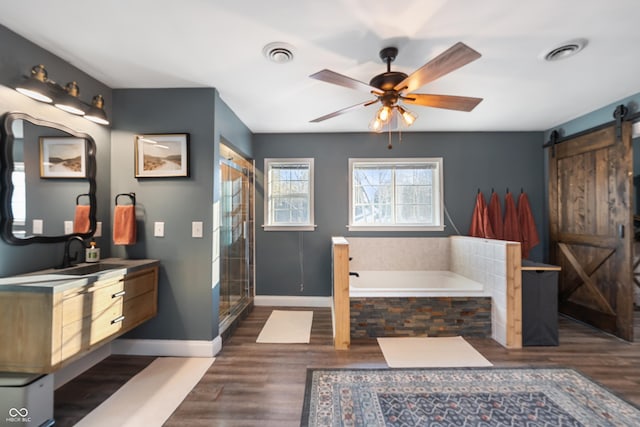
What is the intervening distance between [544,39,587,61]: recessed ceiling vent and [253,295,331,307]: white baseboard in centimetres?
350

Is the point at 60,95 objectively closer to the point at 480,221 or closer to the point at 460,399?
the point at 460,399

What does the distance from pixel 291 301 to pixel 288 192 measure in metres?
1.61

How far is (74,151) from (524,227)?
5.16 meters

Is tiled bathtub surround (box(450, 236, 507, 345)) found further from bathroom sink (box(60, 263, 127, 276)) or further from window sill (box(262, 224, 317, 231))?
bathroom sink (box(60, 263, 127, 276))

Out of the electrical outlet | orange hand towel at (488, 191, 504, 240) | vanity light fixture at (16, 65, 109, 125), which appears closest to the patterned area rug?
the electrical outlet

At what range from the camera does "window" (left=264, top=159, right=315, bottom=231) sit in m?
4.01

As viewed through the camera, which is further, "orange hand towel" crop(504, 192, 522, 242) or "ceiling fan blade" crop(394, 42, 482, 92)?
"orange hand towel" crop(504, 192, 522, 242)

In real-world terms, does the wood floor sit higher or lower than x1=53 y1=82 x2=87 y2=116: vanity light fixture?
lower

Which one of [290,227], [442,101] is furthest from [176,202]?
[442,101]

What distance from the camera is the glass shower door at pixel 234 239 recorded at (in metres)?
2.96

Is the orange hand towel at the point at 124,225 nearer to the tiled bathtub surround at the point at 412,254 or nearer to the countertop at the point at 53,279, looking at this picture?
the countertop at the point at 53,279

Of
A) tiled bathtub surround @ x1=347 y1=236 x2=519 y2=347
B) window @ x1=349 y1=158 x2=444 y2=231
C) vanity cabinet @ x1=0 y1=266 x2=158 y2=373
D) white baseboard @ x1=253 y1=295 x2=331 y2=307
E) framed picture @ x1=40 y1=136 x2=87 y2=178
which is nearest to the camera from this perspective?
vanity cabinet @ x1=0 y1=266 x2=158 y2=373

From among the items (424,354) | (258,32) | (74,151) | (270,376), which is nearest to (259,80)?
(258,32)

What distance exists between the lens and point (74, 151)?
7.23 feet
